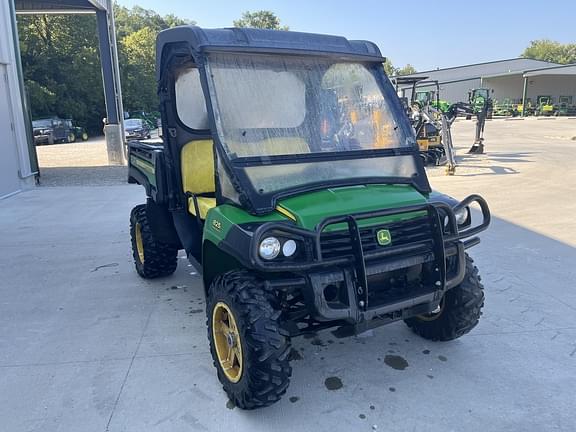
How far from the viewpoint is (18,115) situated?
10133 millimetres

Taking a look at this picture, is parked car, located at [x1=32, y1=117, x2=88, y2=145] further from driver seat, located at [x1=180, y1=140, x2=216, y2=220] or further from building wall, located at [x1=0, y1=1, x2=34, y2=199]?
driver seat, located at [x1=180, y1=140, x2=216, y2=220]

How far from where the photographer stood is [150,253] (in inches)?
173

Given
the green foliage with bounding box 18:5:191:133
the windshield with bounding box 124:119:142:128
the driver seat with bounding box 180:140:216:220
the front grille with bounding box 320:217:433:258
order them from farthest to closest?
the green foliage with bounding box 18:5:191:133
the windshield with bounding box 124:119:142:128
the driver seat with bounding box 180:140:216:220
the front grille with bounding box 320:217:433:258

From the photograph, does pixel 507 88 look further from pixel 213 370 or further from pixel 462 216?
pixel 213 370

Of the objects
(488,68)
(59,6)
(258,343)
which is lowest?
(258,343)

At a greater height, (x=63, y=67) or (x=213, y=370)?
(x=63, y=67)

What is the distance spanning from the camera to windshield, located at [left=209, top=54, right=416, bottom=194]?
2.74m

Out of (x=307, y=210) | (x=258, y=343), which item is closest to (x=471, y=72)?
(x=307, y=210)

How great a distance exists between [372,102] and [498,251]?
10.1ft

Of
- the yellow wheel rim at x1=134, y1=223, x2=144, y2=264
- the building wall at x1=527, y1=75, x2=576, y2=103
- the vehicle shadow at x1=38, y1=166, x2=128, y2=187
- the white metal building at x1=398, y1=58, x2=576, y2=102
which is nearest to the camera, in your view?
the yellow wheel rim at x1=134, y1=223, x2=144, y2=264

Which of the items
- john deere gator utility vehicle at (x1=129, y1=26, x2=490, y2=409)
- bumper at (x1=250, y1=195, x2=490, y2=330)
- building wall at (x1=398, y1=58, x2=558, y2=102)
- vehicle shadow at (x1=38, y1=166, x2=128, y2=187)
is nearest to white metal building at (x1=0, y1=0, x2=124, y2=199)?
vehicle shadow at (x1=38, y1=166, x2=128, y2=187)

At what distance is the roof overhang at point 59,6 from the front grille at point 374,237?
512 inches

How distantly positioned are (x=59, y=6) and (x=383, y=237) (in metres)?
15.2

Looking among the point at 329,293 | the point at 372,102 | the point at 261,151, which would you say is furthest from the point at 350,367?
the point at 372,102
